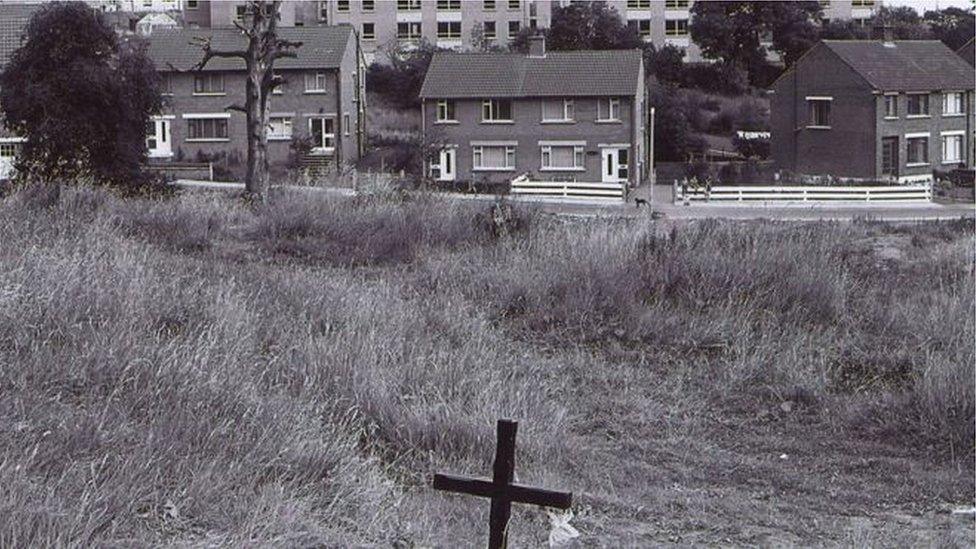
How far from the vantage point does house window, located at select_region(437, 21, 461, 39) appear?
81062 mm

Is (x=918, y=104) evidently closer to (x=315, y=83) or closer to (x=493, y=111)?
(x=493, y=111)

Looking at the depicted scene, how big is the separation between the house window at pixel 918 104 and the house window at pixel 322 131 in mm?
25929

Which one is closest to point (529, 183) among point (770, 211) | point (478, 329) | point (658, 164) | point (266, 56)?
point (770, 211)

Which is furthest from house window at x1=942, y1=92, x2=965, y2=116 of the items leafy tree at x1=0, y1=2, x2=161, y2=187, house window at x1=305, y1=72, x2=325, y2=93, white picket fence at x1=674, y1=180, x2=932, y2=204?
leafy tree at x1=0, y1=2, x2=161, y2=187

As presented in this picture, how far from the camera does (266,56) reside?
31.8m

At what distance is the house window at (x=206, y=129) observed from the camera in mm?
60409

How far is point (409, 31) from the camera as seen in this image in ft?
269

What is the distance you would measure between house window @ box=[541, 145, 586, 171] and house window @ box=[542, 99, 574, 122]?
117 cm

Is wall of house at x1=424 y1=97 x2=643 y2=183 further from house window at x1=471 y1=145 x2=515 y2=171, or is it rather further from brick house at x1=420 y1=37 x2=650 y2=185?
house window at x1=471 y1=145 x2=515 y2=171

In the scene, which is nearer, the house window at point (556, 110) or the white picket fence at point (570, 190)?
the white picket fence at point (570, 190)

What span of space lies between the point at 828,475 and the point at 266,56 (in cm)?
2427

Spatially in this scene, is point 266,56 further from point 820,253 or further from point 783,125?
point 783,125

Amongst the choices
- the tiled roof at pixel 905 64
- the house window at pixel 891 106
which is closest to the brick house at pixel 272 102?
the tiled roof at pixel 905 64

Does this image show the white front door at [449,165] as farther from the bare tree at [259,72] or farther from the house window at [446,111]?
the bare tree at [259,72]
